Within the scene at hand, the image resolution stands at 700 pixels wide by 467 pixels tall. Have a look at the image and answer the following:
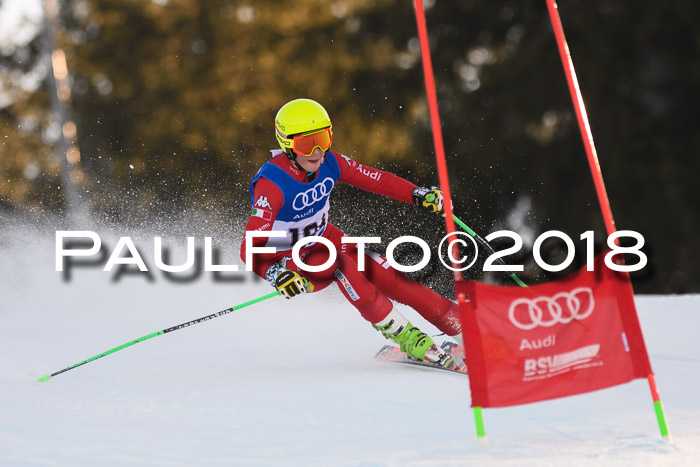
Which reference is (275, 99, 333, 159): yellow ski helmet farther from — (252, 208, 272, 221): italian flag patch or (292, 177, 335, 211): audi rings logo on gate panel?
(252, 208, 272, 221): italian flag patch

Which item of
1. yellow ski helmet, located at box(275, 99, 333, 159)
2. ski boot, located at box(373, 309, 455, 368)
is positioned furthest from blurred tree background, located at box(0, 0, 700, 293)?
yellow ski helmet, located at box(275, 99, 333, 159)

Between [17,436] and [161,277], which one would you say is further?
[161,277]

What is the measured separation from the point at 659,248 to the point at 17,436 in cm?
1365

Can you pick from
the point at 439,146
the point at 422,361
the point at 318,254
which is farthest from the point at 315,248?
the point at 439,146

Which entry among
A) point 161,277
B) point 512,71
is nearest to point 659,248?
point 512,71

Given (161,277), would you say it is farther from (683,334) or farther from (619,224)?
(619,224)

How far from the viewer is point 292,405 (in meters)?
4.67

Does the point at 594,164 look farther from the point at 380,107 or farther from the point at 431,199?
the point at 380,107

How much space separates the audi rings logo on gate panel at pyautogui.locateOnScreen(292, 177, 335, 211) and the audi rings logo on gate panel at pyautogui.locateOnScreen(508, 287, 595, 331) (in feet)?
7.53

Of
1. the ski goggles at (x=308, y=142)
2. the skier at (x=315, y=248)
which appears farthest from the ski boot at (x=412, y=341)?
the ski goggles at (x=308, y=142)

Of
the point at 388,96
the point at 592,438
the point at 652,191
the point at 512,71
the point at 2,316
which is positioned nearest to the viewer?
the point at 592,438

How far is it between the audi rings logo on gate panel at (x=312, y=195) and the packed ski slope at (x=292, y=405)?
3.23 feet

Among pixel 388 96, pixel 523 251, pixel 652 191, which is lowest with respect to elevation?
pixel 523 251

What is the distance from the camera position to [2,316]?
343 inches
